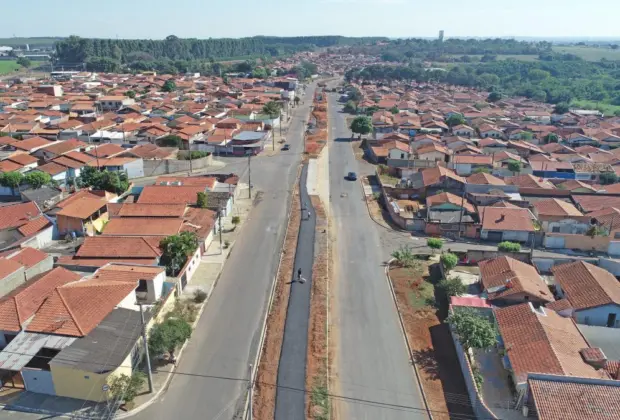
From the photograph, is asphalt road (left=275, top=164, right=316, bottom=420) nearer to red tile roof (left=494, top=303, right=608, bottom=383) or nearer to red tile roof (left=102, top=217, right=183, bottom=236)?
red tile roof (left=102, top=217, right=183, bottom=236)

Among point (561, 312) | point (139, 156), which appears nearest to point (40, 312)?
point (561, 312)

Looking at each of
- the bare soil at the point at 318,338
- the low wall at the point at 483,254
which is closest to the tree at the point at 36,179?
the bare soil at the point at 318,338

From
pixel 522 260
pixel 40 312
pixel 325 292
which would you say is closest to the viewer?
pixel 40 312

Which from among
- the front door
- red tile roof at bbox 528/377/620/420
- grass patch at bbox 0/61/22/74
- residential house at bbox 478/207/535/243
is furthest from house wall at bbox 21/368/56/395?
grass patch at bbox 0/61/22/74

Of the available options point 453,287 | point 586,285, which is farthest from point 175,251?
point 586,285

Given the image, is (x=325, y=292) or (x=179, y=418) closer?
(x=179, y=418)

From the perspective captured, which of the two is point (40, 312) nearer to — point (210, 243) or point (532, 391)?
point (210, 243)

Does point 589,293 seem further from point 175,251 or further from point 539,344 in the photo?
point 175,251

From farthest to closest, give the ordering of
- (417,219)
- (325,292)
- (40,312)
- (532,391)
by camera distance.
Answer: (417,219) → (325,292) → (40,312) → (532,391)
